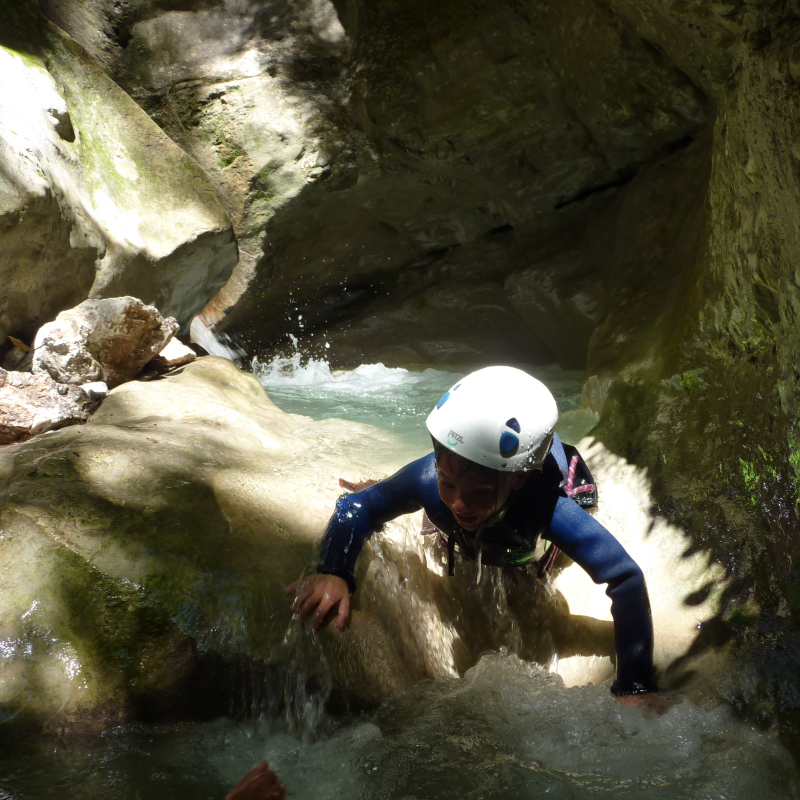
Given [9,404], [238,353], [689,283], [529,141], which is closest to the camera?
[9,404]

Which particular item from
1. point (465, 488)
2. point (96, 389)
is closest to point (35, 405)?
point (96, 389)

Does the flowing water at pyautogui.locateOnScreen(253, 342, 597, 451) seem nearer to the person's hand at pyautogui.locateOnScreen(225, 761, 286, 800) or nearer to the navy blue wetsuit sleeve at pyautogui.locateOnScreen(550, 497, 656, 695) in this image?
the navy blue wetsuit sleeve at pyautogui.locateOnScreen(550, 497, 656, 695)

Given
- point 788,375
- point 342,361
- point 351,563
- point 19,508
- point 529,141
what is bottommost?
point 342,361

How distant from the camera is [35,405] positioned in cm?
321

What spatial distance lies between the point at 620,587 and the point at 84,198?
3.80m

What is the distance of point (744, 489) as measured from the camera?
243 centimetres

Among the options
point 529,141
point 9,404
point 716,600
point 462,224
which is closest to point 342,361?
point 462,224

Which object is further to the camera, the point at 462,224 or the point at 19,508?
the point at 462,224

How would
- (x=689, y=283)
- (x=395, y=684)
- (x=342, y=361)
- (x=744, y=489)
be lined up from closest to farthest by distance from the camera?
(x=395, y=684), (x=744, y=489), (x=689, y=283), (x=342, y=361)

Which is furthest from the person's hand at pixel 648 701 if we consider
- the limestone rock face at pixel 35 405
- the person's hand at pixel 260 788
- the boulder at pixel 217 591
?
the limestone rock face at pixel 35 405

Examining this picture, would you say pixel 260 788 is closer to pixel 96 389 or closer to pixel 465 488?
pixel 465 488

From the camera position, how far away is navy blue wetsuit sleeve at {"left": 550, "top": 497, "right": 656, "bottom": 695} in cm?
209

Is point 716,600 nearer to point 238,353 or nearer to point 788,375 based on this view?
point 788,375

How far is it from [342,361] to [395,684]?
5122mm
